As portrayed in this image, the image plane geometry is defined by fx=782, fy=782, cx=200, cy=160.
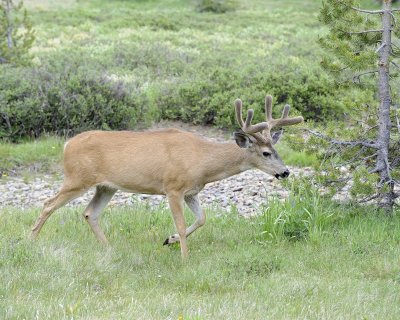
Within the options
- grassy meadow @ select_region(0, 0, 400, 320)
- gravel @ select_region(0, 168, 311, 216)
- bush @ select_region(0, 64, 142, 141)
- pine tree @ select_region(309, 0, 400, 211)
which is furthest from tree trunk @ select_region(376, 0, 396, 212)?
bush @ select_region(0, 64, 142, 141)

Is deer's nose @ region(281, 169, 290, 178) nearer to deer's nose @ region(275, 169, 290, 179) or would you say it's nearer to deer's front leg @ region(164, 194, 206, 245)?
deer's nose @ region(275, 169, 290, 179)

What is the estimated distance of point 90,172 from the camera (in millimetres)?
8445

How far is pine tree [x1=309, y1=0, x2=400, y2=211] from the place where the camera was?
344 inches

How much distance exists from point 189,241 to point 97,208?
1.10 metres

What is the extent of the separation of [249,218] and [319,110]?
7.42 metres

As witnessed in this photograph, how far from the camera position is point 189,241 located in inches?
341

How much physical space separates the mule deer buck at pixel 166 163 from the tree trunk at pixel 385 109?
3.50ft

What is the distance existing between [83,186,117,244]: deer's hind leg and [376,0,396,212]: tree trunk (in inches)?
121

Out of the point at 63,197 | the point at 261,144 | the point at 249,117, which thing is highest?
the point at 249,117

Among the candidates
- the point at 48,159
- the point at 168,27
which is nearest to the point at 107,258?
the point at 48,159

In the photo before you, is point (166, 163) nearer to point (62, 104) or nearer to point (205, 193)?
point (205, 193)

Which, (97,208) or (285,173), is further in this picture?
(97,208)

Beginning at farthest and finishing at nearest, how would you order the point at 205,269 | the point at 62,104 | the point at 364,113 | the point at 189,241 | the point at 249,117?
1. the point at 62,104
2. the point at 364,113
3. the point at 189,241
4. the point at 249,117
5. the point at 205,269

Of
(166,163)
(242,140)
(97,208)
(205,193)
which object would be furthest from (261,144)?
(205,193)
